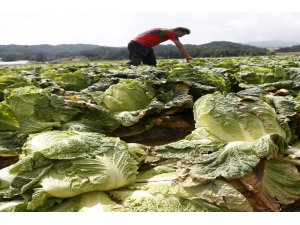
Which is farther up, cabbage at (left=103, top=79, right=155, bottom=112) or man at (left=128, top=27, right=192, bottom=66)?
man at (left=128, top=27, right=192, bottom=66)

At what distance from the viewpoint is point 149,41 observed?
1220 centimetres

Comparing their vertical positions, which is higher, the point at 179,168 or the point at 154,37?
the point at 154,37

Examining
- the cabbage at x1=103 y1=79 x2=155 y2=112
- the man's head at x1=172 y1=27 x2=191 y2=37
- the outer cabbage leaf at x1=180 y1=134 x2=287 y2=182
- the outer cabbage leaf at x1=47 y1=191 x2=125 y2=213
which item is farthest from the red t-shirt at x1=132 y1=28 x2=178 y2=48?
the outer cabbage leaf at x1=47 y1=191 x2=125 y2=213

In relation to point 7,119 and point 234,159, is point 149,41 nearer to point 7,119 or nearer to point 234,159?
point 7,119

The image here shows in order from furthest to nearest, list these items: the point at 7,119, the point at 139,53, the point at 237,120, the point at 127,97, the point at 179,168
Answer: the point at 139,53 < the point at 127,97 < the point at 7,119 < the point at 237,120 < the point at 179,168

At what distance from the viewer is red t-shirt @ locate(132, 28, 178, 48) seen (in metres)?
11.8

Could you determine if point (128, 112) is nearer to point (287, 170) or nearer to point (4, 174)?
point (4, 174)

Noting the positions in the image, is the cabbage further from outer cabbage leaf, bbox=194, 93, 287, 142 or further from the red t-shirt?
the red t-shirt

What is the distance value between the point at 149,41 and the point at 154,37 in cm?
24

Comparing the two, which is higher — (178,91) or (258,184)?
(178,91)

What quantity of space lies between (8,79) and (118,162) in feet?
14.4

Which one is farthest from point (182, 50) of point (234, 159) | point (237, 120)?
point (234, 159)

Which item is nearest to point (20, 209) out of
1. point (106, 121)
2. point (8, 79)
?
point (106, 121)

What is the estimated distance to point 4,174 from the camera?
279 centimetres
